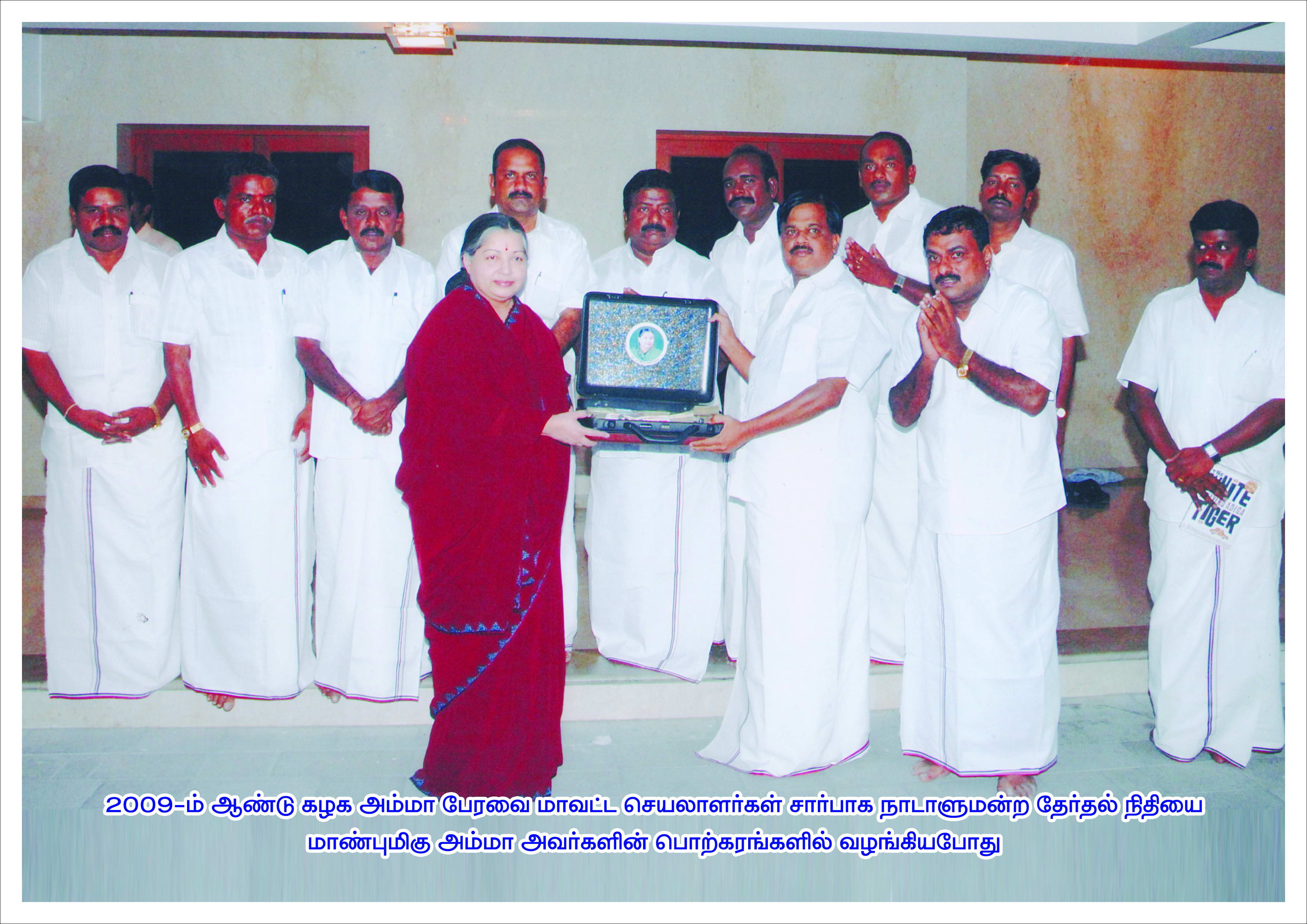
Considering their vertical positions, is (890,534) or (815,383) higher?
(815,383)

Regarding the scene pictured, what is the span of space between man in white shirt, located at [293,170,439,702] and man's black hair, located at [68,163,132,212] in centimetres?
71

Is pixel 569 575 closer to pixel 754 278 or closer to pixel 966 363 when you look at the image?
pixel 754 278

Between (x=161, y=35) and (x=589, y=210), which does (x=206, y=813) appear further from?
(x=161, y=35)

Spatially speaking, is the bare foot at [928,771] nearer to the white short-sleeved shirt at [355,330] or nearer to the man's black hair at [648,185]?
the white short-sleeved shirt at [355,330]

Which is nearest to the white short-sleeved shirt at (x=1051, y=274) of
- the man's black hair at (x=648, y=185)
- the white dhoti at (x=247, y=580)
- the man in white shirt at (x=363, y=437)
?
the man's black hair at (x=648, y=185)

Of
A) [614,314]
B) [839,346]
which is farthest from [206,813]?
[839,346]

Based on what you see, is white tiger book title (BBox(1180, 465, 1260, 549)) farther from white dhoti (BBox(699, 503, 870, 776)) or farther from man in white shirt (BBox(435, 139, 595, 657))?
man in white shirt (BBox(435, 139, 595, 657))

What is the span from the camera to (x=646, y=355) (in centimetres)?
353

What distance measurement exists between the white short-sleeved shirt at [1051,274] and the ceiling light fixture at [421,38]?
3531 millimetres

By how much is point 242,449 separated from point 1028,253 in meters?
3.09

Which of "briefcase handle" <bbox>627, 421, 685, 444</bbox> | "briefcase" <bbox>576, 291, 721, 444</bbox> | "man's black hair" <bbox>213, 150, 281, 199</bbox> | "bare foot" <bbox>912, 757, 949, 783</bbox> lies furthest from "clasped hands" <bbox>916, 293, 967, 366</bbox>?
"man's black hair" <bbox>213, 150, 281, 199</bbox>

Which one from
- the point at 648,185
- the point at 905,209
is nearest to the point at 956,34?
the point at 905,209

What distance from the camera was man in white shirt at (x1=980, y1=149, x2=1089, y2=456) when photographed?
419 centimetres

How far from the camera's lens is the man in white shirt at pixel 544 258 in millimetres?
4051
